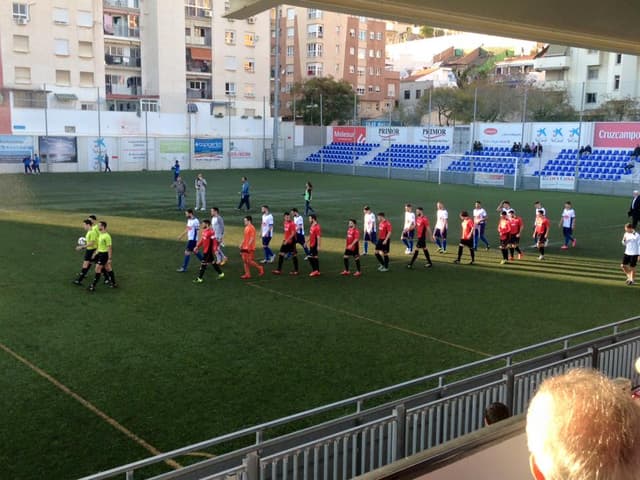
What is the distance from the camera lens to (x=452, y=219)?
89.8ft

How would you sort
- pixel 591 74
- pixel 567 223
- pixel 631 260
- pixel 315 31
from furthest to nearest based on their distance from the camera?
pixel 315 31 → pixel 591 74 → pixel 567 223 → pixel 631 260

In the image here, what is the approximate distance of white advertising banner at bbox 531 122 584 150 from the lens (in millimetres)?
43094

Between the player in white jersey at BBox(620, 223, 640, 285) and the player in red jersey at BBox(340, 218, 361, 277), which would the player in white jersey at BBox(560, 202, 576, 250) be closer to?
the player in white jersey at BBox(620, 223, 640, 285)

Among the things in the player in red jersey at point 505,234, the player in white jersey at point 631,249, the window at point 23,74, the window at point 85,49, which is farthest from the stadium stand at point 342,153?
the player in white jersey at point 631,249

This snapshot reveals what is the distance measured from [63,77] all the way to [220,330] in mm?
53709

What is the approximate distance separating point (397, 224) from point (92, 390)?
18078 mm

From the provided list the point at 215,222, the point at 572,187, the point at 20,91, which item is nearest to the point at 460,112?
the point at 572,187

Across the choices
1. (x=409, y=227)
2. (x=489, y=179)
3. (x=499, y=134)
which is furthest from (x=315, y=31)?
(x=409, y=227)

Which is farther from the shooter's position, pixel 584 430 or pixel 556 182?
pixel 556 182

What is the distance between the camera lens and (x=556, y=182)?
4109 centimetres

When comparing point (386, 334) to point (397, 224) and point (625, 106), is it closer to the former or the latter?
point (397, 224)

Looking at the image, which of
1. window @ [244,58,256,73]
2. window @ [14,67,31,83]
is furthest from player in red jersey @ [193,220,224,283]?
window @ [244,58,256,73]

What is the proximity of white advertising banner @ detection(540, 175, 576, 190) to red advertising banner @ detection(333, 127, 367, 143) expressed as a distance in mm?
18651

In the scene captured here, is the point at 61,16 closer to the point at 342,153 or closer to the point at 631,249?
the point at 342,153
